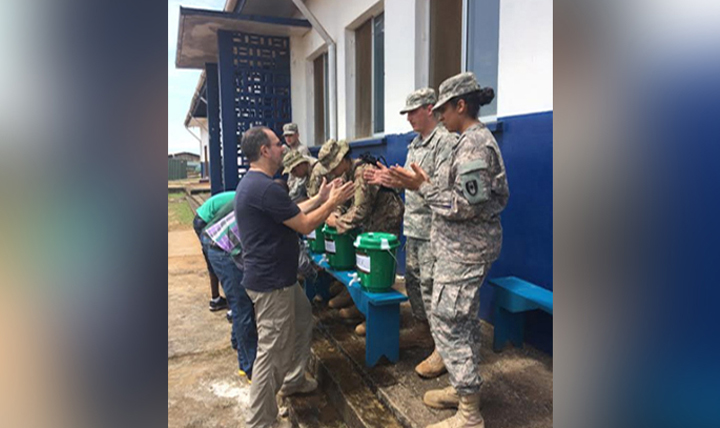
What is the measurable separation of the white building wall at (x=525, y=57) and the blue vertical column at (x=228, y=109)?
5.74 meters

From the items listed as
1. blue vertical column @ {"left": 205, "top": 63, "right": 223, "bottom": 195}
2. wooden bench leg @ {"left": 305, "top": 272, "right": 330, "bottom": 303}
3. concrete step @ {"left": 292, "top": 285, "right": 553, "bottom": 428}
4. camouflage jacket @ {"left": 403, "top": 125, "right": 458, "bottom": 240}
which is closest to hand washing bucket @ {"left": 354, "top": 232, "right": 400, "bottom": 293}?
camouflage jacket @ {"left": 403, "top": 125, "right": 458, "bottom": 240}

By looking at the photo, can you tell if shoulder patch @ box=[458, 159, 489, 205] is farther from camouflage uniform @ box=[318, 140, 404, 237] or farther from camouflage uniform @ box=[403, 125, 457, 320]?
camouflage uniform @ box=[318, 140, 404, 237]

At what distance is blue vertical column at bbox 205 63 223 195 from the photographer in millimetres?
9711

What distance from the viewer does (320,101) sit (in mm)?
8219

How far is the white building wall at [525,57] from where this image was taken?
2838mm

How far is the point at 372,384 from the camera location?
285 centimetres

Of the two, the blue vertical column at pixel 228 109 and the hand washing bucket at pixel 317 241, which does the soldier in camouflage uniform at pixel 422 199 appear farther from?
the blue vertical column at pixel 228 109

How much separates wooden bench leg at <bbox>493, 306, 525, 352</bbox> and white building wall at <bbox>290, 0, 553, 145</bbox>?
1471mm

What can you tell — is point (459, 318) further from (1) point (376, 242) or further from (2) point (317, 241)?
(2) point (317, 241)

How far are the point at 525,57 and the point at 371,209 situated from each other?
1615mm

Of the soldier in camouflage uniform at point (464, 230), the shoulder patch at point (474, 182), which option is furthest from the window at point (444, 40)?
the shoulder patch at point (474, 182)
